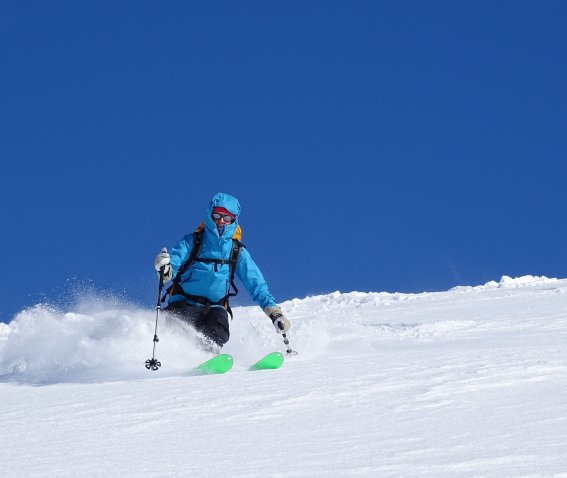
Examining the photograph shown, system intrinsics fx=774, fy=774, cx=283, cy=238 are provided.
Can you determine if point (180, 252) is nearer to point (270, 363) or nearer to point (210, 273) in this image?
point (210, 273)

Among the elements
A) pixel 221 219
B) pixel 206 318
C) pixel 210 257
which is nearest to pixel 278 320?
pixel 206 318

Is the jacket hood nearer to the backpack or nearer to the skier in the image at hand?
the skier

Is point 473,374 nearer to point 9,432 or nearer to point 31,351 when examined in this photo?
point 9,432

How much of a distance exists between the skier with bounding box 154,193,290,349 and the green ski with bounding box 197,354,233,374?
984 millimetres

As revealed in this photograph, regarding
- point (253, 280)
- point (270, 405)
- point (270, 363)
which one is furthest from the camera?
point (253, 280)

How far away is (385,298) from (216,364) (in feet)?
42.0

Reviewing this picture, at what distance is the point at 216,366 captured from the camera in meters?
6.88

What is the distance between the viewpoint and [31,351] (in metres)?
8.16

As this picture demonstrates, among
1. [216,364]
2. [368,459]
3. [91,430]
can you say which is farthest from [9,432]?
[216,364]

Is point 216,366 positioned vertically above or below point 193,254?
below

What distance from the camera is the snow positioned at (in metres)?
3.26

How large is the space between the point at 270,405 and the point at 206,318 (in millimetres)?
3452

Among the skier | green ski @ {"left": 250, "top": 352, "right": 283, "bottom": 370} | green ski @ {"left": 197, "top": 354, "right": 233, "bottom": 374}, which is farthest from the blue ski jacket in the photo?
green ski @ {"left": 197, "top": 354, "right": 233, "bottom": 374}

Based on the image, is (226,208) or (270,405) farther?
(226,208)
